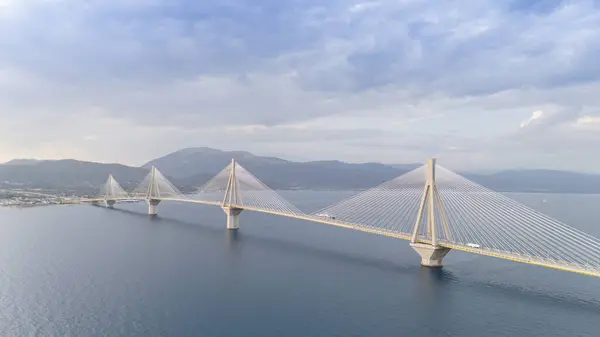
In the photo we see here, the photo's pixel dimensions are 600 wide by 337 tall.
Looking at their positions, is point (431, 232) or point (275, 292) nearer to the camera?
point (275, 292)

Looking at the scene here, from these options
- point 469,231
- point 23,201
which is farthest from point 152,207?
point 469,231

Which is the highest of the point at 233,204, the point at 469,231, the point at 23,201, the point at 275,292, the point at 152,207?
the point at 233,204

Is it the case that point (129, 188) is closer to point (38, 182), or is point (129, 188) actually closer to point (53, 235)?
point (38, 182)

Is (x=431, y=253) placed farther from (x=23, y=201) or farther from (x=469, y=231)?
(x=23, y=201)

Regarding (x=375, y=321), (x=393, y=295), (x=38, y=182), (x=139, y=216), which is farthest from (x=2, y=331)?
(x=38, y=182)

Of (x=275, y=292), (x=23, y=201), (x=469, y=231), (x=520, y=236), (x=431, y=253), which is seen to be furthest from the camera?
(x=23, y=201)

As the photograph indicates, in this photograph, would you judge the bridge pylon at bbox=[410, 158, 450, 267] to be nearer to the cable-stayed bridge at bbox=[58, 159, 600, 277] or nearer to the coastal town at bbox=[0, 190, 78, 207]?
the cable-stayed bridge at bbox=[58, 159, 600, 277]

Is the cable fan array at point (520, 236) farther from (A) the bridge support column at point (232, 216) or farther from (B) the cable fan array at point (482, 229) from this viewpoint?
(A) the bridge support column at point (232, 216)

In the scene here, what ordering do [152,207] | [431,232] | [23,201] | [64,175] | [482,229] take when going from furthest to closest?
[64,175], [23,201], [152,207], [482,229], [431,232]

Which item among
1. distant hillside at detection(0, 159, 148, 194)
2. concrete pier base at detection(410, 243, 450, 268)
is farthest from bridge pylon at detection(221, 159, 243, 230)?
distant hillside at detection(0, 159, 148, 194)
